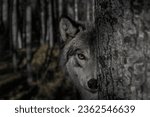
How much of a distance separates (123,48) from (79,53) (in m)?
1.94

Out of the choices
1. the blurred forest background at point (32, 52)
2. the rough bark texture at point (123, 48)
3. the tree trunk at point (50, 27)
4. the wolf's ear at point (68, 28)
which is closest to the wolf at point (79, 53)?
the wolf's ear at point (68, 28)

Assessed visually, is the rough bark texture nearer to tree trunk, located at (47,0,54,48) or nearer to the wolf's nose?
the wolf's nose

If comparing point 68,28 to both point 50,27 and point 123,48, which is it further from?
point 50,27

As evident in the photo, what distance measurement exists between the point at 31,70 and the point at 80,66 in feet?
18.2

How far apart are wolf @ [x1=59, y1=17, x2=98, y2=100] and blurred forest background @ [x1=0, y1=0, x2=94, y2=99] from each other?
3.07 metres

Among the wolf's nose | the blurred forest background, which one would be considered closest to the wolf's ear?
the wolf's nose

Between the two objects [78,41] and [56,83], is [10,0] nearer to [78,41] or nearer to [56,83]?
[56,83]

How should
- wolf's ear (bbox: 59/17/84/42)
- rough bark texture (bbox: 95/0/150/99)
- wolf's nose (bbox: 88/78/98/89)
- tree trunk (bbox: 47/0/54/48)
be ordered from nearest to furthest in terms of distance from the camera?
rough bark texture (bbox: 95/0/150/99)
wolf's nose (bbox: 88/78/98/89)
wolf's ear (bbox: 59/17/84/42)
tree trunk (bbox: 47/0/54/48)

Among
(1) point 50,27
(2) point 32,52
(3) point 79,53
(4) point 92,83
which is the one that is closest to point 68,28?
(3) point 79,53

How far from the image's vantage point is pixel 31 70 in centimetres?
888

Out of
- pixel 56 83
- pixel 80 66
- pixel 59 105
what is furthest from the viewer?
pixel 56 83

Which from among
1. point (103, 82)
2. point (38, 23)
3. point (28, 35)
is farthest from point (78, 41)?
point (38, 23)

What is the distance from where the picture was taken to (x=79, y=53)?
354cm

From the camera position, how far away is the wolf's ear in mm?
3688
